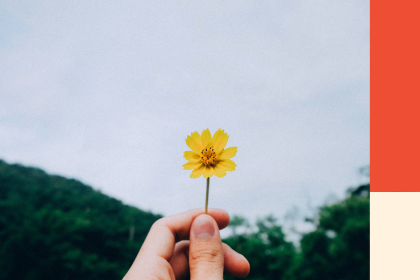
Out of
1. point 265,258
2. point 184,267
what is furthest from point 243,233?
point 184,267

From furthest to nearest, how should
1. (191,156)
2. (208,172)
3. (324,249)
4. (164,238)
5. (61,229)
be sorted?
(324,249) → (61,229) → (164,238) → (191,156) → (208,172)

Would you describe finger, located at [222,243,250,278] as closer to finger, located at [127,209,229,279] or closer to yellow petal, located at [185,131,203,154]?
finger, located at [127,209,229,279]

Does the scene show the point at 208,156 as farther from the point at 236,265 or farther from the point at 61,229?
the point at 61,229

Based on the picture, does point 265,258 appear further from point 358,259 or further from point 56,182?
point 56,182

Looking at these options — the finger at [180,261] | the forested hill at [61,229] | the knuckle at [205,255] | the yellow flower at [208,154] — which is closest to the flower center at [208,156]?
the yellow flower at [208,154]

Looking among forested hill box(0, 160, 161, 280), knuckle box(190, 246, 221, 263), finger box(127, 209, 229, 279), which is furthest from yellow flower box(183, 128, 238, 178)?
forested hill box(0, 160, 161, 280)

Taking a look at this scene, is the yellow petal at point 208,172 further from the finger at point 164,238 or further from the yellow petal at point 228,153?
the finger at point 164,238

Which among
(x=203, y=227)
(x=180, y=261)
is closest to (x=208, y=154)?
(x=203, y=227)
